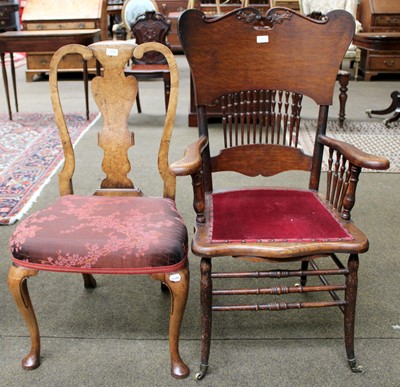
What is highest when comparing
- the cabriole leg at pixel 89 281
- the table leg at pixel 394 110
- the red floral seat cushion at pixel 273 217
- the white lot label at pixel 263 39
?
the white lot label at pixel 263 39

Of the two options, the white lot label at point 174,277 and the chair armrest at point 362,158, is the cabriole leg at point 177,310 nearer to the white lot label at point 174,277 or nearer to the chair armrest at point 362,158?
the white lot label at point 174,277

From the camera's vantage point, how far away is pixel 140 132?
15.8 feet

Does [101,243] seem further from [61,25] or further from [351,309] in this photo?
[61,25]

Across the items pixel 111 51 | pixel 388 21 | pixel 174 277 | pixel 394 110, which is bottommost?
pixel 394 110

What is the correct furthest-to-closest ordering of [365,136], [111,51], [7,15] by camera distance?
[7,15] → [365,136] → [111,51]

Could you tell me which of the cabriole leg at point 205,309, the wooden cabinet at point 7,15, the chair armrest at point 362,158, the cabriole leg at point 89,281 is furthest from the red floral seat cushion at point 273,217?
→ the wooden cabinet at point 7,15

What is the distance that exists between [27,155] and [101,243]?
9.08 ft

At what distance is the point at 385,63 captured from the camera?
7.21 m

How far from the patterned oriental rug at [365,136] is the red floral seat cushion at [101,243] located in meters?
2.43

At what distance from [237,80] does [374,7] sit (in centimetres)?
644

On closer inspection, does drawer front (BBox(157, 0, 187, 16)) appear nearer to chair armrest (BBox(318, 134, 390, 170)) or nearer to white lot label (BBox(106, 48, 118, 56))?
white lot label (BBox(106, 48, 118, 56))

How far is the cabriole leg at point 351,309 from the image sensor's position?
5.52ft

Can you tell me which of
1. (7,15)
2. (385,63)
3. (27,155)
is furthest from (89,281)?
(7,15)

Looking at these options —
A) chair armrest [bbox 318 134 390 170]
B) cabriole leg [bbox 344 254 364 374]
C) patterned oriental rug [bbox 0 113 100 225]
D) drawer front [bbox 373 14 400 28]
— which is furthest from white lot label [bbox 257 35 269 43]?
drawer front [bbox 373 14 400 28]
